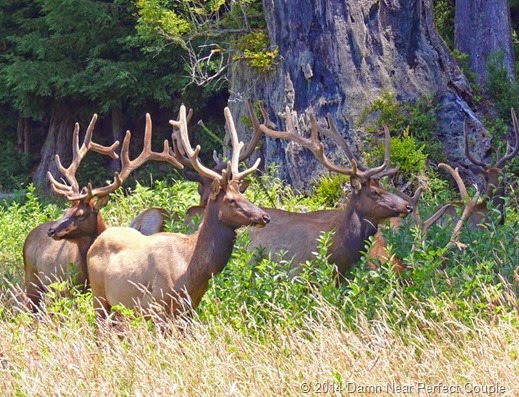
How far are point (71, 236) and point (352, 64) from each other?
554cm

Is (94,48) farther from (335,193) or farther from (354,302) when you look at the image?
(354,302)

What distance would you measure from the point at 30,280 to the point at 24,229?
2.16 meters

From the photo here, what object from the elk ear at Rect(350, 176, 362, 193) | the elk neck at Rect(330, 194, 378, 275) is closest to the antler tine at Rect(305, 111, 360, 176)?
the elk ear at Rect(350, 176, 362, 193)

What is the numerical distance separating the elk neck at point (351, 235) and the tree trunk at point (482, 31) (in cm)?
788

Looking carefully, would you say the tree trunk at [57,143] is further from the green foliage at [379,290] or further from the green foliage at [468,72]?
the green foliage at [379,290]

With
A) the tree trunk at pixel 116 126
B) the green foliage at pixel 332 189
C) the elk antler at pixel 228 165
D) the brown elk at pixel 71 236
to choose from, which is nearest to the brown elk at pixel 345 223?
the elk antler at pixel 228 165

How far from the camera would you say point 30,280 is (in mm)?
9914

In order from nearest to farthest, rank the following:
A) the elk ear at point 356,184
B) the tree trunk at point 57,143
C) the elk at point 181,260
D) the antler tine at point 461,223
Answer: the elk at point 181,260, the antler tine at point 461,223, the elk ear at point 356,184, the tree trunk at point 57,143

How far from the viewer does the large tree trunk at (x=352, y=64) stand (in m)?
13.5

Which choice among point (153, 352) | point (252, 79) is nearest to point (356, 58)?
point (252, 79)

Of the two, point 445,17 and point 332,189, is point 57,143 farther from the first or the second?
point 332,189

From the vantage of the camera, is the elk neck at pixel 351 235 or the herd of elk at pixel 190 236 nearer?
the herd of elk at pixel 190 236

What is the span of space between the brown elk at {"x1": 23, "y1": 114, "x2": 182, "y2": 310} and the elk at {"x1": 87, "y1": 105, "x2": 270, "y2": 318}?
0.83 meters

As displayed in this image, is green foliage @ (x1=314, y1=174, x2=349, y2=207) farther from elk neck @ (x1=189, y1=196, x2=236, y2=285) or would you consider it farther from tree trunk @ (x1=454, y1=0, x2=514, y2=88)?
elk neck @ (x1=189, y1=196, x2=236, y2=285)
